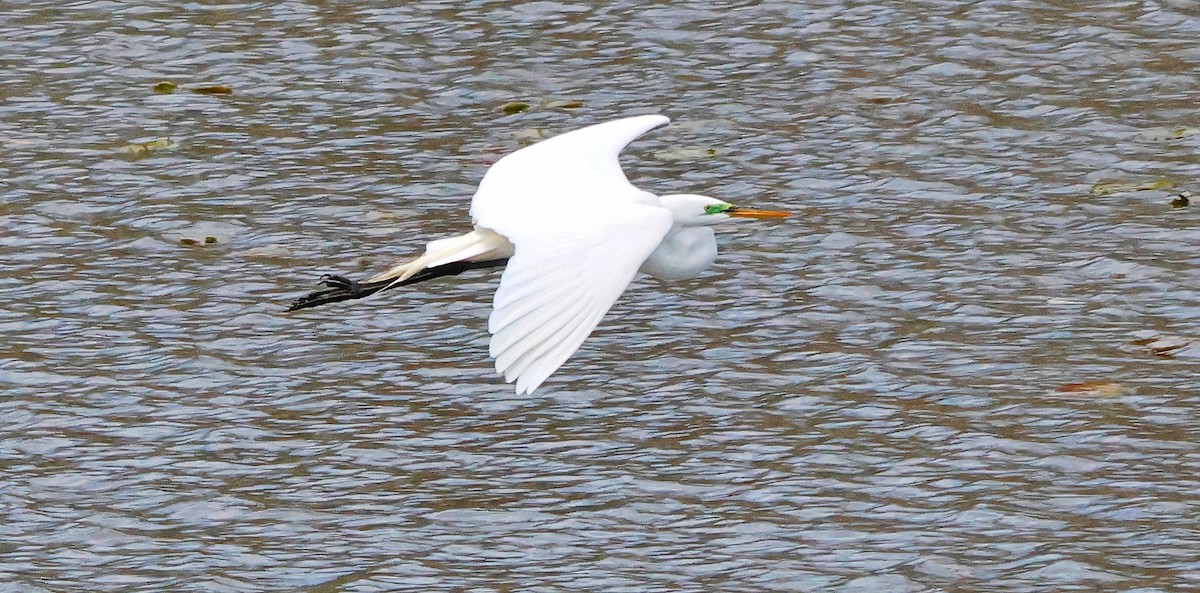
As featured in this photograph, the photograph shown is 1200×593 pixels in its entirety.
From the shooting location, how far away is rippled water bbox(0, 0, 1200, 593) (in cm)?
697

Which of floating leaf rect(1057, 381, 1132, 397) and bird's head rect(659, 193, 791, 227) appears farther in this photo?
floating leaf rect(1057, 381, 1132, 397)

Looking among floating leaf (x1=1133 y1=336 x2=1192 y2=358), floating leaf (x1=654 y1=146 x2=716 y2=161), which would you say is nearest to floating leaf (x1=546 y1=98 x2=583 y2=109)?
floating leaf (x1=654 y1=146 x2=716 y2=161)

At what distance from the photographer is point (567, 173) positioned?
24.9 ft

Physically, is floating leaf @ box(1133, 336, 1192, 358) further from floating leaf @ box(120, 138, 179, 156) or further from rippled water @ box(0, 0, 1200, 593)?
floating leaf @ box(120, 138, 179, 156)

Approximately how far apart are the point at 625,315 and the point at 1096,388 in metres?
1.92

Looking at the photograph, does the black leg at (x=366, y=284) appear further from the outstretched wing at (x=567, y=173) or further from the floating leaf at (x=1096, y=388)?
the floating leaf at (x=1096, y=388)

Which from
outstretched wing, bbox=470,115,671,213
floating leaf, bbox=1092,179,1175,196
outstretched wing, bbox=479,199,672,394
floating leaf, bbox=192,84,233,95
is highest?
outstretched wing, bbox=479,199,672,394

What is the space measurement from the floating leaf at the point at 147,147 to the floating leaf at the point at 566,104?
1.90 meters

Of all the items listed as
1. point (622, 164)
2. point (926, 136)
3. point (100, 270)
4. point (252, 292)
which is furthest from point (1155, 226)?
point (100, 270)

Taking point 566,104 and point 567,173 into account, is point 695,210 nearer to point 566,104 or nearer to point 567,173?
point 567,173

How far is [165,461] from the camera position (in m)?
7.61

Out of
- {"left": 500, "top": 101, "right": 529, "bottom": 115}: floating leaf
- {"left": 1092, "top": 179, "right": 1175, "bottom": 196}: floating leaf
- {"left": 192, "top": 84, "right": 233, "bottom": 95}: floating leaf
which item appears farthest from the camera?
{"left": 192, "top": 84, "right": 233, "bottom": 95}: floating leaf

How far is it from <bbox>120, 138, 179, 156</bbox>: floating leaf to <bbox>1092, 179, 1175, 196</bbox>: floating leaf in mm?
4380

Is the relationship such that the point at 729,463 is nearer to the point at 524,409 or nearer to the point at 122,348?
the point at 524,409
